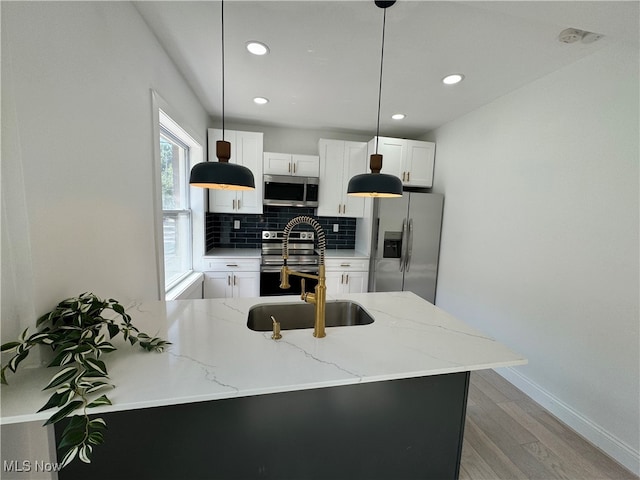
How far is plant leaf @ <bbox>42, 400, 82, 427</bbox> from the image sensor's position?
669mm

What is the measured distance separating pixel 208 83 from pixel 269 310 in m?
2.06

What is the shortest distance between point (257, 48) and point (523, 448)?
3100mm

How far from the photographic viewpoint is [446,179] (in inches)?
126

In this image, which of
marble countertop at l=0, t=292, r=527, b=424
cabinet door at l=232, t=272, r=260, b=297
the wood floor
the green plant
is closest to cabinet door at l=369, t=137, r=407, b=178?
cabinet door at l=232, t=272, r=260, b=297

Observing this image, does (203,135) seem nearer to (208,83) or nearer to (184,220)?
(208,83)

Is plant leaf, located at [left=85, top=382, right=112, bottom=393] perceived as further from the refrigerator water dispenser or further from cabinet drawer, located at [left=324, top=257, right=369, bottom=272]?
the refrigerator water dispenser

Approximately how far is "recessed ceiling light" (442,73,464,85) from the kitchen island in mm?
1944

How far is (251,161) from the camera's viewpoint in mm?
3254

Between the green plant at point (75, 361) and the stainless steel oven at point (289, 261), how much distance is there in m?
2.11

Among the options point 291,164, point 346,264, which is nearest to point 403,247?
point 346,264

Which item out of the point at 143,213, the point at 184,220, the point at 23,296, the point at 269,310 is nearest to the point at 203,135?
the point at 184,220

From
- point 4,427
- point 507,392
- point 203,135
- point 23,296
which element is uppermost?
point 203,135

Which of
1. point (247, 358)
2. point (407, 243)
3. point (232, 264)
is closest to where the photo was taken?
point (247, 358)

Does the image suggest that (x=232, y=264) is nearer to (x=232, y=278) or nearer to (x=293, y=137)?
(x=232, y=278)
